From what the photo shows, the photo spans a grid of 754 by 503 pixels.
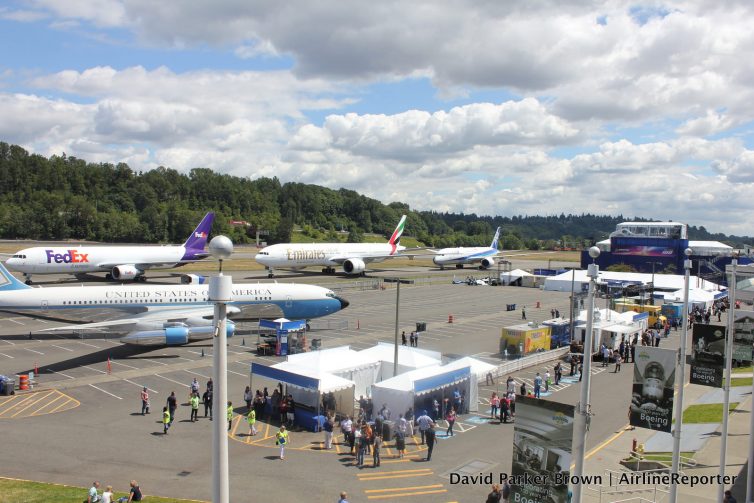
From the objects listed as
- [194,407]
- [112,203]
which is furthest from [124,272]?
[112,203]

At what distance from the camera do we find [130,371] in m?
29.8

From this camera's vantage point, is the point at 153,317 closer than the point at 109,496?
No

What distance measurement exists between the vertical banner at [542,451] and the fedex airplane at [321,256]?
65.6m

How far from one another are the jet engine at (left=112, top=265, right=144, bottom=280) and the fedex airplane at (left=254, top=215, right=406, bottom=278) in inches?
613

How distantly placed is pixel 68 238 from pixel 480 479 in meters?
126

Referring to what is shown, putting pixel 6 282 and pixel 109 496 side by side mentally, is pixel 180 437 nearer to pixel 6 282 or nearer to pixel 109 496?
pixel 109 496

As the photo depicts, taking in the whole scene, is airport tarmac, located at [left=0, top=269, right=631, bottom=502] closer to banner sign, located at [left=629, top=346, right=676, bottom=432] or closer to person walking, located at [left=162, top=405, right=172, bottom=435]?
person walking, located at [left=162, top=405, right=172, bottom=435]

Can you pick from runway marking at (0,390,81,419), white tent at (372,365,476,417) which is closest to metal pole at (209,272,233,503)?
white tent at (372,365,476,417)

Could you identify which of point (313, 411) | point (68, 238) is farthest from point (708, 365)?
point (68, 238)

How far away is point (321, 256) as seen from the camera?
8156 cm

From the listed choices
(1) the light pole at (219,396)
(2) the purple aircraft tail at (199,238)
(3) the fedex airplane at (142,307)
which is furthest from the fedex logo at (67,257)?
(1) the light pole at (219,396)

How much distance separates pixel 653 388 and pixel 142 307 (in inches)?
1300

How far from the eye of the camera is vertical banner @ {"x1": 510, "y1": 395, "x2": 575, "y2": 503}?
414 inches

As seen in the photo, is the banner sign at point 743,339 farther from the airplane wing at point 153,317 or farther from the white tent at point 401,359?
the airplane wing at point 153,317
